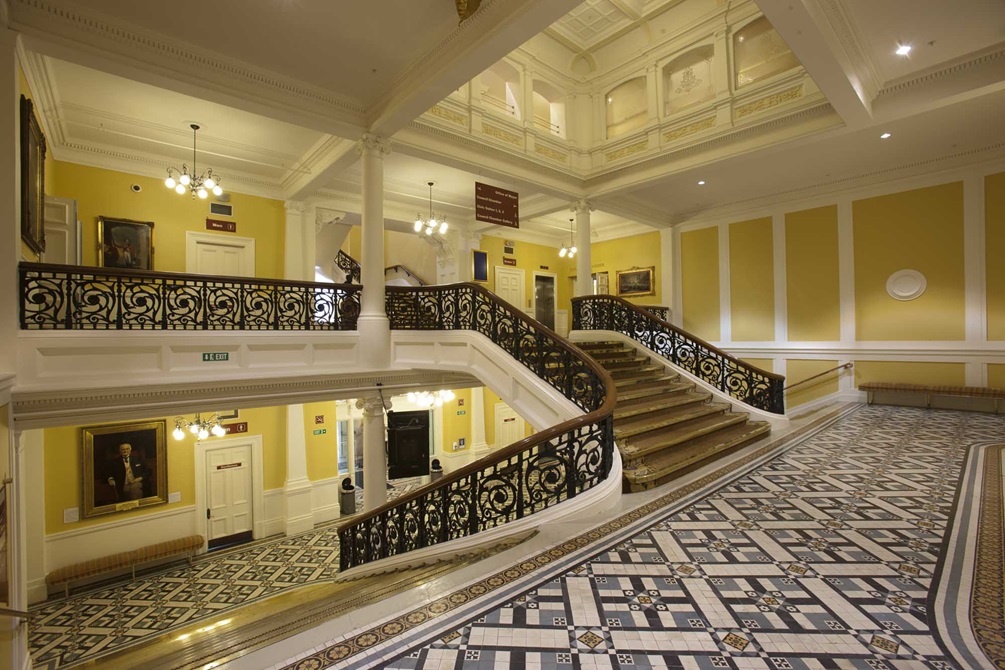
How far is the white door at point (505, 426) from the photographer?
41.3ft

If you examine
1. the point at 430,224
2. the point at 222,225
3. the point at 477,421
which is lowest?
the point at 477,421

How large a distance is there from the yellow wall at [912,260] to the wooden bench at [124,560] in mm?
13999

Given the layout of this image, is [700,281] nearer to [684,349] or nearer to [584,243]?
[584,243]

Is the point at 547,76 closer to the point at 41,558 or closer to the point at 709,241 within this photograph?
the point at 709,241

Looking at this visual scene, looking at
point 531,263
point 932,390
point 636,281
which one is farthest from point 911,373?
point 531,263

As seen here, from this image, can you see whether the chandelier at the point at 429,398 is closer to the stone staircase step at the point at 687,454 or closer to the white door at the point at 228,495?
the white door at the point at 228,495

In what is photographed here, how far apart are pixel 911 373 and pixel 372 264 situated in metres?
10.6

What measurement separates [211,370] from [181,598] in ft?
13.5

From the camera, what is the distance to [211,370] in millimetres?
5172

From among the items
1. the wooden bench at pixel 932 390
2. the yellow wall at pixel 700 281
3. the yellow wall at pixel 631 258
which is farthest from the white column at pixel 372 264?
the wooden bench at pixel 932 390

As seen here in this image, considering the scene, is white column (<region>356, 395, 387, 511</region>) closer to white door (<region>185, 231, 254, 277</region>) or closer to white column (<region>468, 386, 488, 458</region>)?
white door (<region>185, 231, 254, 277</region>)

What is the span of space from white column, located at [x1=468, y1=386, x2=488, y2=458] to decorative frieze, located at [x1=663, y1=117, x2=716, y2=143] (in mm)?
7714

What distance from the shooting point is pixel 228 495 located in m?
8.23

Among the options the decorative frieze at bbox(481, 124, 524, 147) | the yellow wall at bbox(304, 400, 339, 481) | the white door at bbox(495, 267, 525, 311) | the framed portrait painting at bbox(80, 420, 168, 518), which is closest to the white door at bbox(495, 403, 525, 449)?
the white door at bbox(495, 267, 525, 311)
